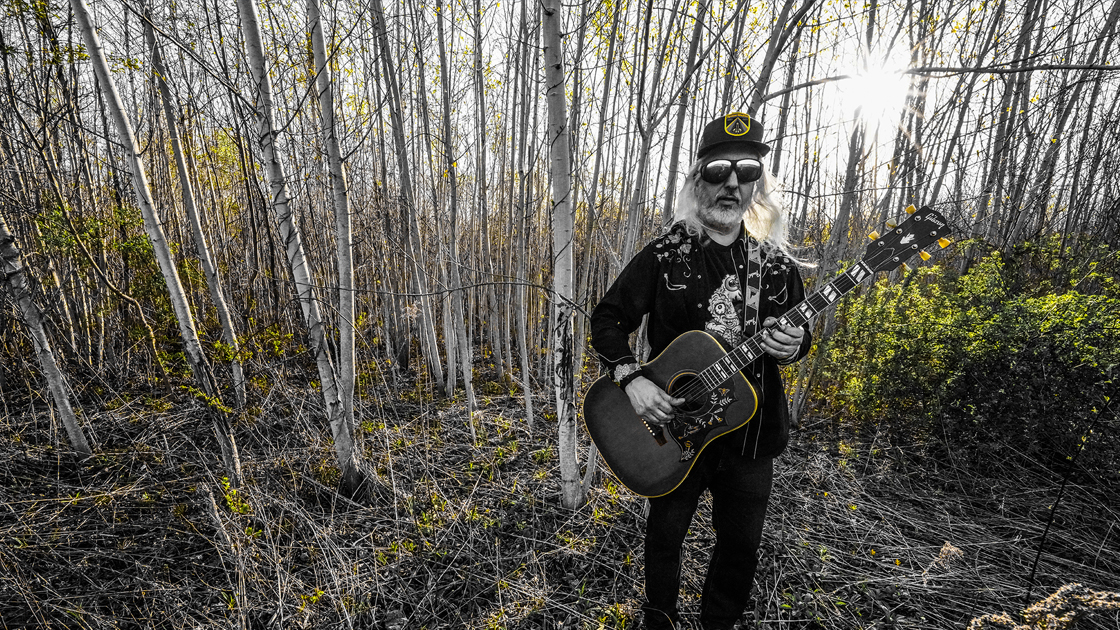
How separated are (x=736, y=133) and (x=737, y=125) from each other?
0.03 meters

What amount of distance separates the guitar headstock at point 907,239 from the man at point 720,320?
26cm

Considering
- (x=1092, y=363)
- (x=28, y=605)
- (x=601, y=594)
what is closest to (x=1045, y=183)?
(x=1092, y=363)

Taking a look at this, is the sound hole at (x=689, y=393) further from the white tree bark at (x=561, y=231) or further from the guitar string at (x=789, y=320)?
the white tree bark at (x=561, y=231)

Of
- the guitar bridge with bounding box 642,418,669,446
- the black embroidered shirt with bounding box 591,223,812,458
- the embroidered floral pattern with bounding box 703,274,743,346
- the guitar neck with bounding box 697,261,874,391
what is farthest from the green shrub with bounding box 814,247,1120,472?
the guitar bridge with bounding box 642,418,669,446

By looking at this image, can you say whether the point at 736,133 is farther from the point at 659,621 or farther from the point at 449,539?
the point at 449,539

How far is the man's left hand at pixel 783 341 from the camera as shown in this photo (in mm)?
1420

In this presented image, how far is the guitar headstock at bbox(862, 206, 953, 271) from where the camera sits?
1.46 m

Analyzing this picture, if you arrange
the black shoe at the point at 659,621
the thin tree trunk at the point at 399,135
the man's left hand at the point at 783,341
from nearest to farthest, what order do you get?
the man's left hand at the point at 783,341
the black shoe at the point at 659,621
the thin tree trunk at the point at 399,135

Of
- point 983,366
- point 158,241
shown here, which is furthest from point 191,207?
point 983,366

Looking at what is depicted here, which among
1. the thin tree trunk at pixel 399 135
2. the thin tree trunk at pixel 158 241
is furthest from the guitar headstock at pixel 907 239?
the thin tree trunk at pixel 158 241

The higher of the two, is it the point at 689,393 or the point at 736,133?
the point at 736,133

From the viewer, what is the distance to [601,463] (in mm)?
2848

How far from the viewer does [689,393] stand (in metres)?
1.50

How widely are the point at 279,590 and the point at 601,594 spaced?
1424 mm
